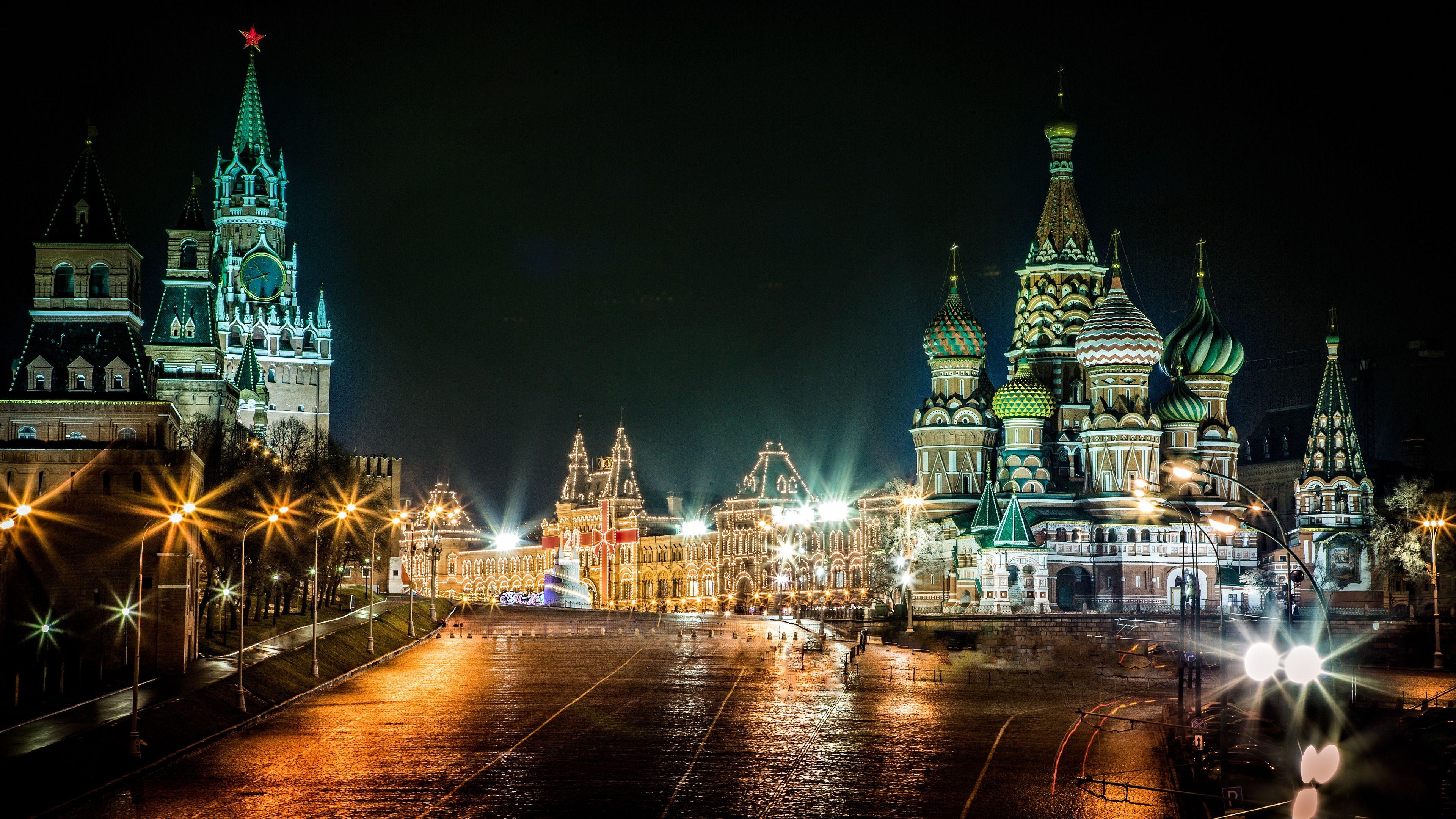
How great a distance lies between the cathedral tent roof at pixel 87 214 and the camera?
70.9 meters

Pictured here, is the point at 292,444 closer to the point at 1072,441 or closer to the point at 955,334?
the point at 955,334

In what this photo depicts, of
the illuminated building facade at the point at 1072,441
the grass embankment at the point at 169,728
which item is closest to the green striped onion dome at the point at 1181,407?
the illuminated building facade at the point at 1072,441

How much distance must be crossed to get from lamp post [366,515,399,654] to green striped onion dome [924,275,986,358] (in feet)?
129

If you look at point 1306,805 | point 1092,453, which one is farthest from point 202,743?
point 1092,453

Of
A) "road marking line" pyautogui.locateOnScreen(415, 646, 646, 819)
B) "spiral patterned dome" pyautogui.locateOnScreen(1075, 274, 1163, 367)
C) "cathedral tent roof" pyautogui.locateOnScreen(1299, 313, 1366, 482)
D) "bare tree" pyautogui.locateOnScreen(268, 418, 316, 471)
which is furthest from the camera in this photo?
"spiral patterned dome" pyautogui.locateOnScreen(1075, 274, 1163, 367)

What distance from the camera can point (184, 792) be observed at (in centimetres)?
3588

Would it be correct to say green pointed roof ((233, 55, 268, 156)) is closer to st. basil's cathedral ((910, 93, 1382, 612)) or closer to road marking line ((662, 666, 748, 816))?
st. basil's cathedral ((910, 93, 1382, 612))

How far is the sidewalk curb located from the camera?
34.8 m

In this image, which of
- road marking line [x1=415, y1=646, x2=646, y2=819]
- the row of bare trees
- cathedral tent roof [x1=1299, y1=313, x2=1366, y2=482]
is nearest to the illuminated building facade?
cathedral tent roof [x1=1299, y1=313, x2=1366, y2=482]

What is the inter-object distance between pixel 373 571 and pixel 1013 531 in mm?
50096

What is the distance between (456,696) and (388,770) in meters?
16.0

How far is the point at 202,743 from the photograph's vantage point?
4281cm

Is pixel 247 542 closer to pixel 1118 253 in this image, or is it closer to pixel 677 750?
pixel 677 750

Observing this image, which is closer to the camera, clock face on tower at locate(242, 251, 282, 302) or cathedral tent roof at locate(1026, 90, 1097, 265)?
cathedral tent roof at locate(1026, 90, 1097, 265)
